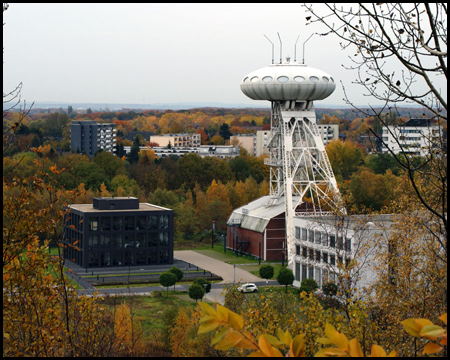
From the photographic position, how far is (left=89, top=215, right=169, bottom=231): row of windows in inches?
1596

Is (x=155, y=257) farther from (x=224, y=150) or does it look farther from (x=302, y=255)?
(x=224, y=150)

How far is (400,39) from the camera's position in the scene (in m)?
7.96

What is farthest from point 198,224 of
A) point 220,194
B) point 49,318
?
point 49,318

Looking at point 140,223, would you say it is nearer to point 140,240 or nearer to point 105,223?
point 140,240

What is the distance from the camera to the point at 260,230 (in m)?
41.7

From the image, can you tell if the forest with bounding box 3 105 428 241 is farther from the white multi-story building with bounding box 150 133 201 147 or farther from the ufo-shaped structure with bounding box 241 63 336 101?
the white multi-story building with bounding box 150 133 201 147

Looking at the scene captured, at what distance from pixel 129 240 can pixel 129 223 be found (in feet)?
3.31

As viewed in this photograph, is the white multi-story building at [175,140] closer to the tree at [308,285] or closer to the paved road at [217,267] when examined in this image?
the paved road at [217,267]

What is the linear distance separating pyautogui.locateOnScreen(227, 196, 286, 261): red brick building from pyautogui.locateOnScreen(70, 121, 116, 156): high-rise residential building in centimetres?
5300

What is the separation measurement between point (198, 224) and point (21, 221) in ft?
130

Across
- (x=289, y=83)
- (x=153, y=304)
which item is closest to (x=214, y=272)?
(x=153, y=304)

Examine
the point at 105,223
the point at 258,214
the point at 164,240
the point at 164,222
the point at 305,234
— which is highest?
the point at 305,234

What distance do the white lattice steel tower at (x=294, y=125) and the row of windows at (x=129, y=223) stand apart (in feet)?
22.5

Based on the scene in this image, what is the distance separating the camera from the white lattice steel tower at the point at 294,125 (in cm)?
4112
